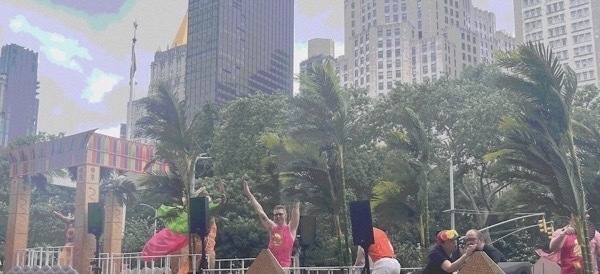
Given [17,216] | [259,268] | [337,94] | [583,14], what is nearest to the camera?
[259,268]

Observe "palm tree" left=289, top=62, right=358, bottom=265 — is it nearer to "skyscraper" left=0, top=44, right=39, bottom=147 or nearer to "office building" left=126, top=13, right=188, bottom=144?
"office building" left=126, top=13, right=188, bottom=144

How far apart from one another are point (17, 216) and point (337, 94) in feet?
37.2

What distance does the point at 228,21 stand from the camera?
91.9m

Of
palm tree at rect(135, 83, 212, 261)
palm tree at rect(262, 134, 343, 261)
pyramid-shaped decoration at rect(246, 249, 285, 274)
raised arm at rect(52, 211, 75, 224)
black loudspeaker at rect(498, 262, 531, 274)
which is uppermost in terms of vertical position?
palm tree at rect(135, 83, 212, 261)

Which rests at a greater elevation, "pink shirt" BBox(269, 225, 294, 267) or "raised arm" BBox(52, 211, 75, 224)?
"raised arm" BBox(52, 211, 75, 224)

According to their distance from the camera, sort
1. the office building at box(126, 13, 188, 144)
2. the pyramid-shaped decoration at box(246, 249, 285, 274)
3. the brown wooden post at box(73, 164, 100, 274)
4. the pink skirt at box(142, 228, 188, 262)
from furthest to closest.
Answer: the office building at box(126, 13, 188, 144) < the brown wooden post at box(73, 164, 100, 274) < the pink skirt at box(142, 228, 188, 262) < the pyramid-shaped decoration at box(246, 249, 285, 274)

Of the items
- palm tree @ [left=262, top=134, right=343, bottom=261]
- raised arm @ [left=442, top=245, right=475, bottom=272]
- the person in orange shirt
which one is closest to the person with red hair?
raised arm @ [left=442, top=245, right=475, bottom=272]

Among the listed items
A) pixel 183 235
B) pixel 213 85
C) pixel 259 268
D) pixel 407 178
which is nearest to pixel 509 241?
pixel 407 178

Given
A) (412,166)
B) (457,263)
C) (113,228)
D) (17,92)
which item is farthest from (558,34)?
(17,92)

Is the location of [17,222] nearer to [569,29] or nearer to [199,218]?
[199,218]

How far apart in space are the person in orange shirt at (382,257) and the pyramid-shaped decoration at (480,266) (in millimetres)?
1975

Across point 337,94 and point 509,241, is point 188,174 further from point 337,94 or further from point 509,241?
point 509,241

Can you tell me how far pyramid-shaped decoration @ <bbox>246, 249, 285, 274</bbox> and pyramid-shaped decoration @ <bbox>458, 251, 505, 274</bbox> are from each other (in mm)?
1690

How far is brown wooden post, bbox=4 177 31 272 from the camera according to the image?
19.1 m
